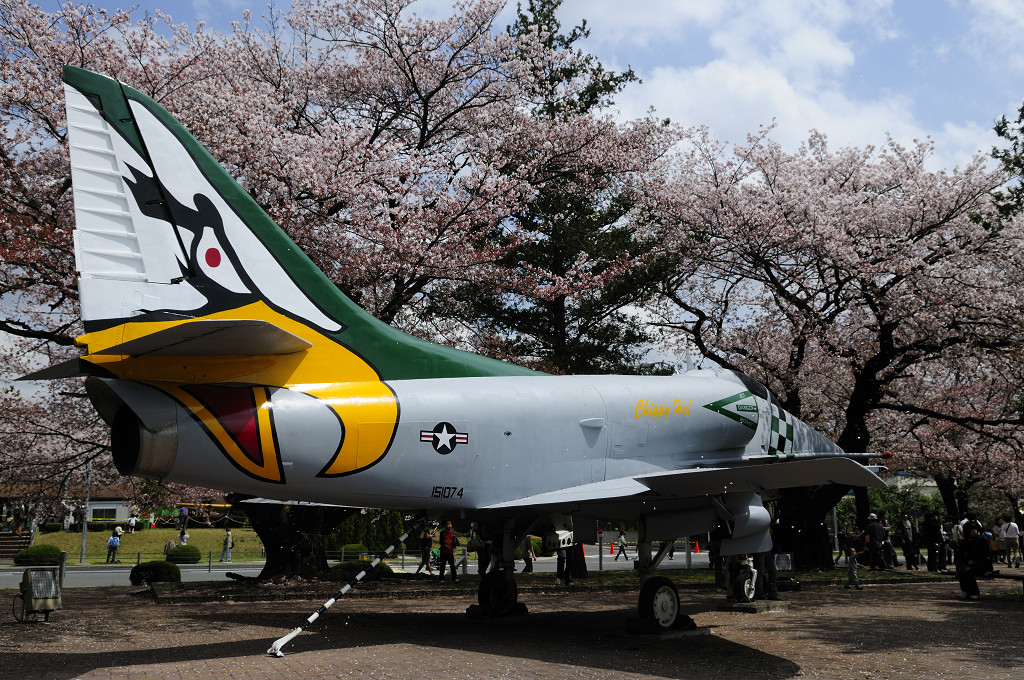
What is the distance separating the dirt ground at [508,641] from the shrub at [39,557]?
14343mm

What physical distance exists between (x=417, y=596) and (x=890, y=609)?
379 inches

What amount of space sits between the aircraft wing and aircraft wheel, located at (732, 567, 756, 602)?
4.73 meters

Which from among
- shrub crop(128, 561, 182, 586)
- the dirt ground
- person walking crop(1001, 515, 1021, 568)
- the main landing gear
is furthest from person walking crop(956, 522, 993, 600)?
shrub crop(128, 561, 182, 586)

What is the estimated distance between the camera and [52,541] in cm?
4866

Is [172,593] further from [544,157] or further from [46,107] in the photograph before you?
[544,157]

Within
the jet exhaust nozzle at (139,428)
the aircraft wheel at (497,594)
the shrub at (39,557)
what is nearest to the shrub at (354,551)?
the shrub at (39,557)

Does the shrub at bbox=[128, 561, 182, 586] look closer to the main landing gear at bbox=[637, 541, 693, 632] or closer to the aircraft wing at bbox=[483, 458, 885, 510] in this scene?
the aircraft wing at bbox=[483, 458, 885, 510]

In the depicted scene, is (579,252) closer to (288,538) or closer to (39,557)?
(288,538)

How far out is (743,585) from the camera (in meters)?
16.0

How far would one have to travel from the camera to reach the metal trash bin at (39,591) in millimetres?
12992

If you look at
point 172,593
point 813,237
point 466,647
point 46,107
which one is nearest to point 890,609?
point 466,647

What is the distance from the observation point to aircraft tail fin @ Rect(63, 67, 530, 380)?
889cm

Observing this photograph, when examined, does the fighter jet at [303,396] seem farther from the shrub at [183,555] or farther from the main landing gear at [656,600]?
the shrub at [183,555]

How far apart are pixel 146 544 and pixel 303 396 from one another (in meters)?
→ 43.3
